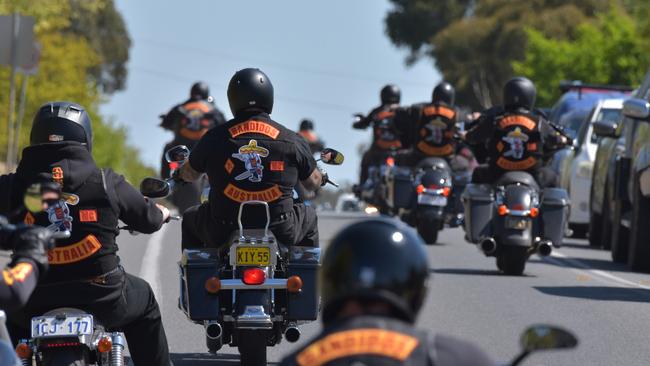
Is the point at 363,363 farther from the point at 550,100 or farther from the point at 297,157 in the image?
the point at 550,100

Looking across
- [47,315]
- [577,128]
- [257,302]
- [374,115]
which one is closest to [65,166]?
[47,315]

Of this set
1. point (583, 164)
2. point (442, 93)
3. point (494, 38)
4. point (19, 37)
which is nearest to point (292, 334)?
point (442, 93)

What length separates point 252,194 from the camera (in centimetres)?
1116

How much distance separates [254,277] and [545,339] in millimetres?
4890

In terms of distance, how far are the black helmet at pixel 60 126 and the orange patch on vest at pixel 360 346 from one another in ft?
12.7

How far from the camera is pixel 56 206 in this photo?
9055mm

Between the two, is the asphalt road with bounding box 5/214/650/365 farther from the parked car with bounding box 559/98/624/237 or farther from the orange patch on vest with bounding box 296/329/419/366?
the orange patch on vest with bounding box 296/329/419/366

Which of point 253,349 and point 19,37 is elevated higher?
point 19,37

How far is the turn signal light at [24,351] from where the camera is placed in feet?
28.0

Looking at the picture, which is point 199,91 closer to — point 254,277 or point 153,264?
point 153,264

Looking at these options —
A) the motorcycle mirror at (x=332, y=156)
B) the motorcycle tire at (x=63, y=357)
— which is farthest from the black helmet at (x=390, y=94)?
the motorcycle tire at (x=63, y=357)

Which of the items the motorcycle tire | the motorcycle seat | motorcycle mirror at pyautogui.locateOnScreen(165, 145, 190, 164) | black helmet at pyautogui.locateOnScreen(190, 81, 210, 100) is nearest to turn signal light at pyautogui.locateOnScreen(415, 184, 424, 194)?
black helmet at pyautogui.locateOnScreen(190, 81, 210, 100)

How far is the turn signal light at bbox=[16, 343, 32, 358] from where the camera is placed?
28.0 feet

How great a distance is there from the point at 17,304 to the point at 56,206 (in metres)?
1.99
